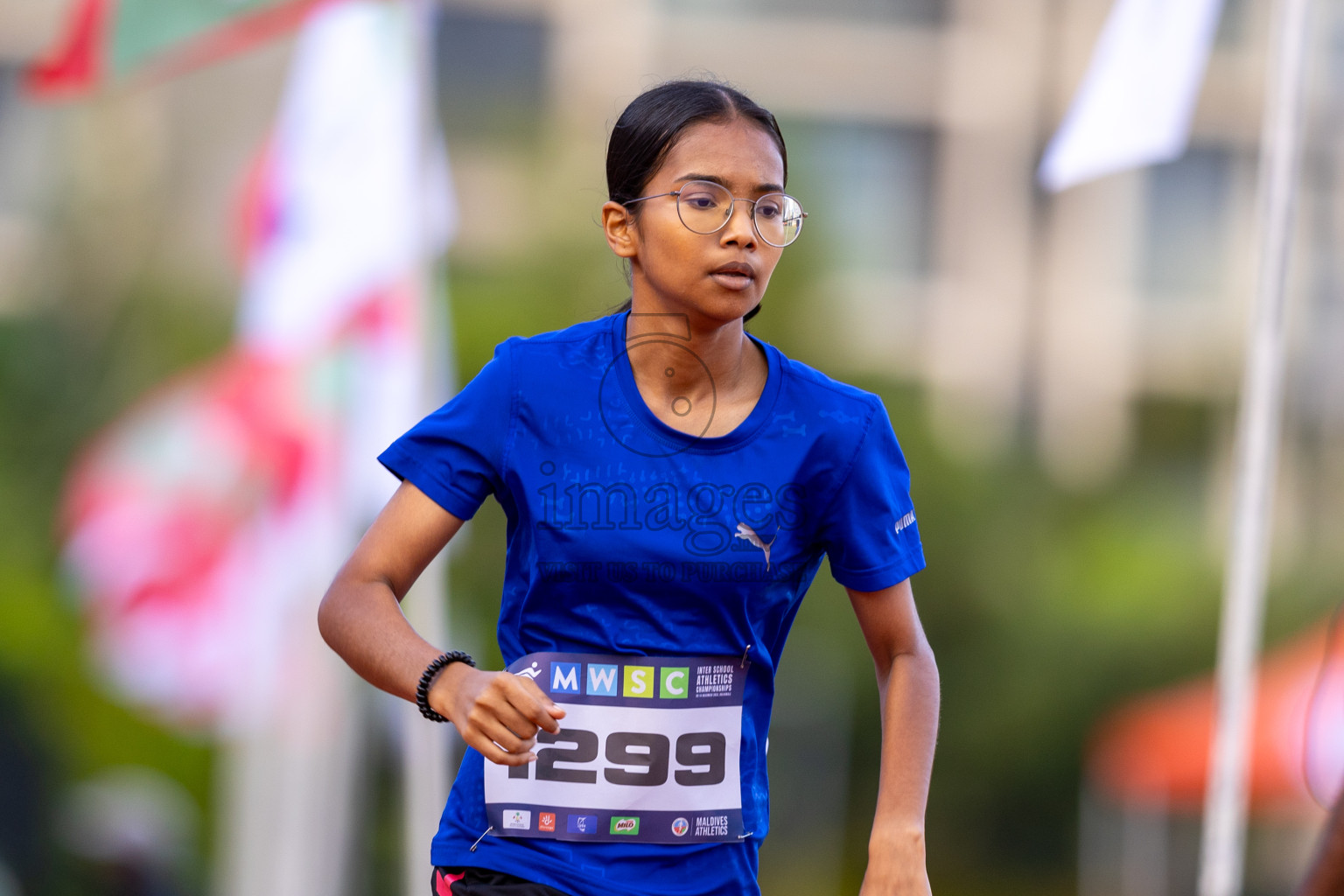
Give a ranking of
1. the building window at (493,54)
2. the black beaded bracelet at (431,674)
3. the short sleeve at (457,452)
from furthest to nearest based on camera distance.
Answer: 1. the building window at (493,54)
2. the short sleeve at (457,452)
3. the black beaded bracelet at (431,674)

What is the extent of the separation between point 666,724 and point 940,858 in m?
23.4

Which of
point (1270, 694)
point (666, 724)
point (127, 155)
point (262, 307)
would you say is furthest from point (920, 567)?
point (127, 155)

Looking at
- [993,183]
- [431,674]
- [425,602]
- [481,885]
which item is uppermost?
[993,183]

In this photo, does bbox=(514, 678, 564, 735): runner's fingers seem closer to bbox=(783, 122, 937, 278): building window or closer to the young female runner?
the young female runner

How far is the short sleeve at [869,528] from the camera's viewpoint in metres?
2.82

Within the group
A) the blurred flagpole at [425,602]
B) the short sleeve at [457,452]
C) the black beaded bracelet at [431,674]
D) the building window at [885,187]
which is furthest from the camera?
the building window at [885,187]

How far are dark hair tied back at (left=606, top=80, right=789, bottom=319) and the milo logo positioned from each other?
32.9 inches

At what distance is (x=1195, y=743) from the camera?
20.0 meters

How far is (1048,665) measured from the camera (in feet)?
82.2

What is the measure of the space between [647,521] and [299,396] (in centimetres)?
725

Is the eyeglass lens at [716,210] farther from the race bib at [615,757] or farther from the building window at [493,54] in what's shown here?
the building window at [493,54]

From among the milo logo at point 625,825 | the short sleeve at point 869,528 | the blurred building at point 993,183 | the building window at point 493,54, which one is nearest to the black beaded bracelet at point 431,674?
the milo logo at point 625,825

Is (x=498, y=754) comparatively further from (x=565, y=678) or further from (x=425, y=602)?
(x=425, y=602)

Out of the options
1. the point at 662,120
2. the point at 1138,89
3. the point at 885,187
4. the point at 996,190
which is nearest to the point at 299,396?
the point at 1138,89
